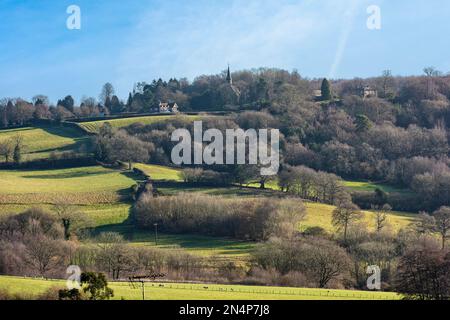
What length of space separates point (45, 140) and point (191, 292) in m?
72.9

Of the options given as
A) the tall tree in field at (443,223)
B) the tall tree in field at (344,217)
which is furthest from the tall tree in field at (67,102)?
the tall tree in field at (443,223)

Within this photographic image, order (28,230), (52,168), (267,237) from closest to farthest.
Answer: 1. (28,230)
2. (267,237)
3. (52,168)

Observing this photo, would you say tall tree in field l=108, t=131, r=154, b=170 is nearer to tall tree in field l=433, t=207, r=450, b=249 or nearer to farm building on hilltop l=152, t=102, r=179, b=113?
farm building on hilltop l=152, t=102, r=179, b=113

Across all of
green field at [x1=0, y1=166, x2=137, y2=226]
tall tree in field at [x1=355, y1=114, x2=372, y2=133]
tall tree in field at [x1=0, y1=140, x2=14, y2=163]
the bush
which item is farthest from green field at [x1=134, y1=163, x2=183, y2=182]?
tall tree in field at [x1=355, y1=114, x2=372, y2=133]

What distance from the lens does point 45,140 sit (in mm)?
99812

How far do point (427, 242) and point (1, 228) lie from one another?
125 feet

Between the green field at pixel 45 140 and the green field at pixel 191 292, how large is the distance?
5755 cm

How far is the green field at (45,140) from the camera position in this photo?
302ft

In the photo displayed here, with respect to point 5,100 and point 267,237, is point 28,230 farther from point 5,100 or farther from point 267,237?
point 5,100

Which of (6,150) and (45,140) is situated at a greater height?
(45,140)

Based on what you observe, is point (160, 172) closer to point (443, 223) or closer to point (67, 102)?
point (443, 223)

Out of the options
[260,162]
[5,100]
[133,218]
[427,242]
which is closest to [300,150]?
[260,162]

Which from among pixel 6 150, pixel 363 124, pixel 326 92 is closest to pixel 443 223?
pixel 363 124

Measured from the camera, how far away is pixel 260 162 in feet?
254
